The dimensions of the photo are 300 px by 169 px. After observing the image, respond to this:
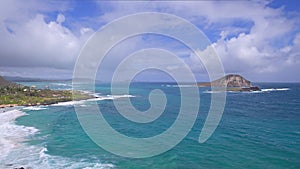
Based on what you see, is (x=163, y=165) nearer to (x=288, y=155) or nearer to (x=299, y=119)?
(x=288, y=155)

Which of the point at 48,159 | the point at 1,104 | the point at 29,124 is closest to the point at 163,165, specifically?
the point at 48,159

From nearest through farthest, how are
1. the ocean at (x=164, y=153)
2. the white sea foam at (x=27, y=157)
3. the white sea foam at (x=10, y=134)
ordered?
the white sea foam at (x=27, y=157)
the ocean at (x=164, y=153)
the white sea foam at (x=10, y=134)

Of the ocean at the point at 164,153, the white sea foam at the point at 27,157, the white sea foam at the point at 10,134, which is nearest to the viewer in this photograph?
the white sea foam at the point at 27,157

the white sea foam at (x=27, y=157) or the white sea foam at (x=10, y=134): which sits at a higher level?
the white sea foam at (x=10, y=134)

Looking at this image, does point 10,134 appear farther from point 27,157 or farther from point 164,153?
point 164,153

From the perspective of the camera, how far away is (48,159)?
30516mm

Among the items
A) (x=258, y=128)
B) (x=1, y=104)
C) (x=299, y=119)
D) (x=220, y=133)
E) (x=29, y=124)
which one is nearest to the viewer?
(x=220, y=133)

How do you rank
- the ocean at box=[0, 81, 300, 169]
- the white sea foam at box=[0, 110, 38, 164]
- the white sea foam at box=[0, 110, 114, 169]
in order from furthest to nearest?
the white sea foam at box=[0, 110, 38, 164] → the ocean at box=[0, 81, 300, 169] → the white sea foam at box=[0, 110, 114, 169]

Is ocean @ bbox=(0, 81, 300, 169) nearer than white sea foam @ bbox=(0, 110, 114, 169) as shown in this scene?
No

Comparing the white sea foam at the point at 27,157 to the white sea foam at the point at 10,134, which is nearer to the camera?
the white sea foam at the point at 27,157

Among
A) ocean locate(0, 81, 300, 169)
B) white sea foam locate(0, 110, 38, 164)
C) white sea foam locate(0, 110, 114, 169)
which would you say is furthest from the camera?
white sea foam locate(0, 110, 38, 164)

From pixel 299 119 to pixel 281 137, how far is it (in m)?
20.4

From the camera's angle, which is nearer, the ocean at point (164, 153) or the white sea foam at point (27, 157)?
the white sea foam at point (27, 157)

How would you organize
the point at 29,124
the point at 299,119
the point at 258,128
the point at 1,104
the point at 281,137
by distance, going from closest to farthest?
the point at 281,137, the point at 258,128, the point at 29,124, the point at 299,119, the point at 1,104
